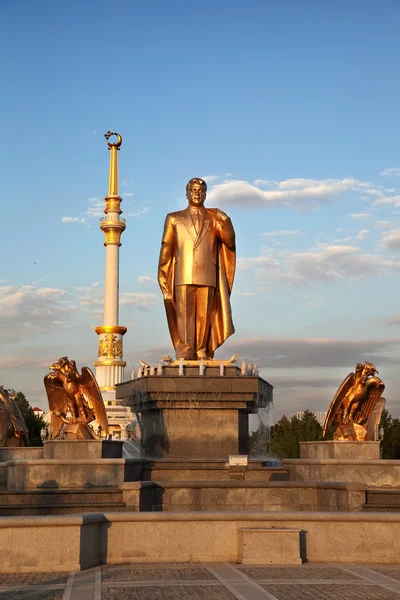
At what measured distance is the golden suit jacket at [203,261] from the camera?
1903cm

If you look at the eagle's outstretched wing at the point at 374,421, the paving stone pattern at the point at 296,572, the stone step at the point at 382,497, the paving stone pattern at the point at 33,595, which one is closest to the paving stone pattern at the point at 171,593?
the paving stone pattern at the point at 33,595

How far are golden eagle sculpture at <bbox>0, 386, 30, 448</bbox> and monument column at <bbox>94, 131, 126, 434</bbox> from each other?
6112cm

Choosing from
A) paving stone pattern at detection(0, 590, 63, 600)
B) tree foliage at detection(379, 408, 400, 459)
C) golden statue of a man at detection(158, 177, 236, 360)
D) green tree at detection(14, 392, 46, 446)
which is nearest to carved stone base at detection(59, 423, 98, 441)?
golden statue of a man at detection(158, 177, 236, 360)

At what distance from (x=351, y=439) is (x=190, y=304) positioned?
16.1 feet

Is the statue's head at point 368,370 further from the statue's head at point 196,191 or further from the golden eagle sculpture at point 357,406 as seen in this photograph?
the statue's head at point 196,191

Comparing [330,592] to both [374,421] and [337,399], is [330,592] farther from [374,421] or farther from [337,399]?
[374,421]

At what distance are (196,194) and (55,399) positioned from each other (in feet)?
18.9

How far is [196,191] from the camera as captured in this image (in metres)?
19.3

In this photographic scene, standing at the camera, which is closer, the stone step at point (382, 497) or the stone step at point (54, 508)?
the stone step at point (54, 508)

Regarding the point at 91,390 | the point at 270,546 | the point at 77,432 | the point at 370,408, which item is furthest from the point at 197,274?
the point at 270,546

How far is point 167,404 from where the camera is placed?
17391 mm

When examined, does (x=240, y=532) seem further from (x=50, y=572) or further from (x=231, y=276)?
(x=231, y=276)

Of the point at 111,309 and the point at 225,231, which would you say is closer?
the point at 225,231

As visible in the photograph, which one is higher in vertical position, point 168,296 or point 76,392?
point 168,296
